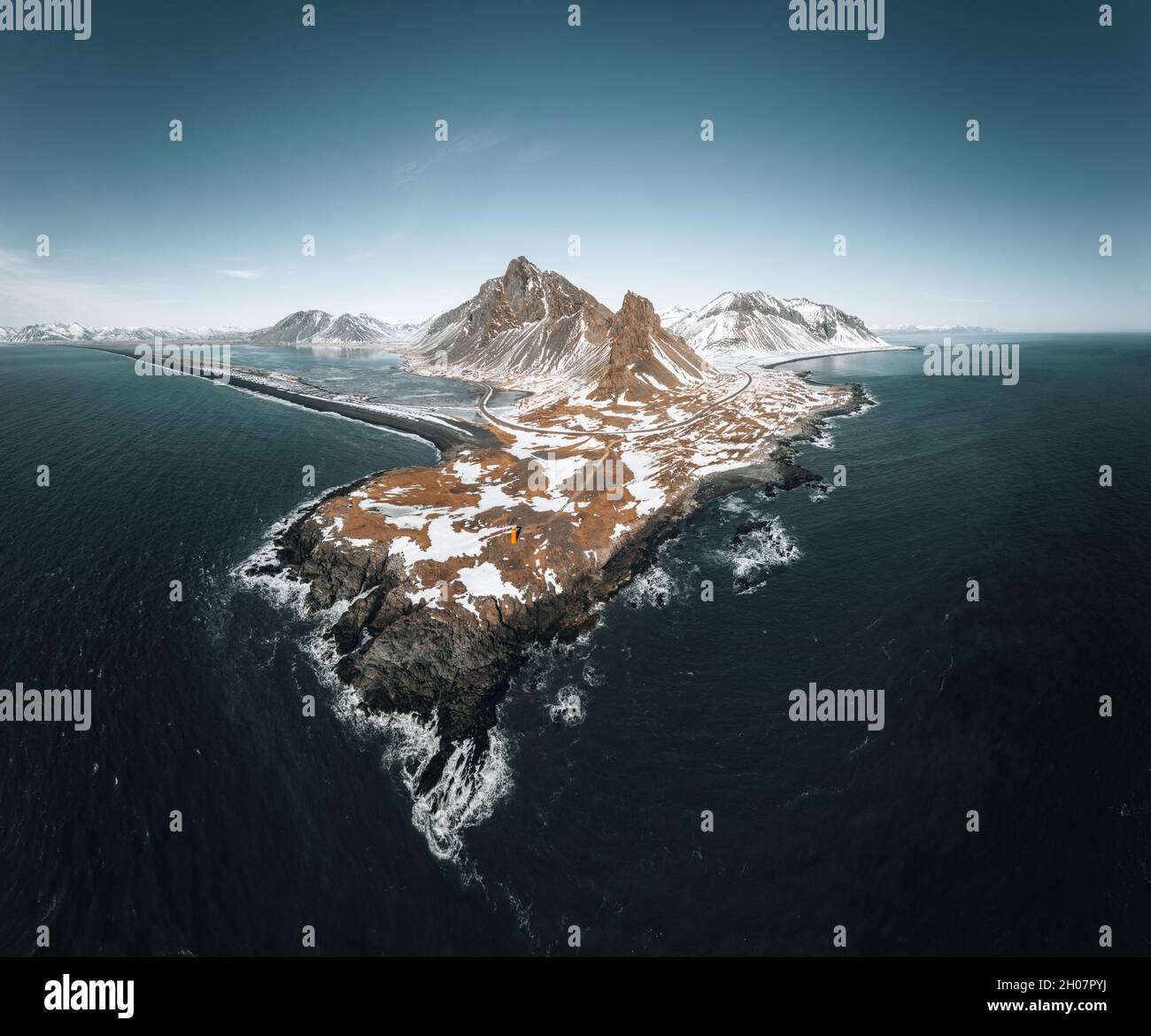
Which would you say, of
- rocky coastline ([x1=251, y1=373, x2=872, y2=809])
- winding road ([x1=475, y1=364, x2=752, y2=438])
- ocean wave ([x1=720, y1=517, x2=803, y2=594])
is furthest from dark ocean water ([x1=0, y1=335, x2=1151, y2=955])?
winding road ([x1=475, y1=364, x2=752, y2=438])

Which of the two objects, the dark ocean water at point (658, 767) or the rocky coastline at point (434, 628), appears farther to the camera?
the rocky coastline at point (434, 628)

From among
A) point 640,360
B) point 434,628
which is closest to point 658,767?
point 434,628

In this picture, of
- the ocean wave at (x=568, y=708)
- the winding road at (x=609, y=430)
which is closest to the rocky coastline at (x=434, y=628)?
the ocean wave at (x=568, y=708)

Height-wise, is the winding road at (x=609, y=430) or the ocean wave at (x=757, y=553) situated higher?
the winding road at (x=609, y=430)

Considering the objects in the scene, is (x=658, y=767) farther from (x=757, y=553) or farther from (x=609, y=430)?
(x=609, y=430)

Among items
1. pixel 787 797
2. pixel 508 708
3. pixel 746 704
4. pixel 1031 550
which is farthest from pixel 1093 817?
pixel 508 708

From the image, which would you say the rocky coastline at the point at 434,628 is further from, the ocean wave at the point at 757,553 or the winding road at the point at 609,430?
the winding road at the point at 609,430
